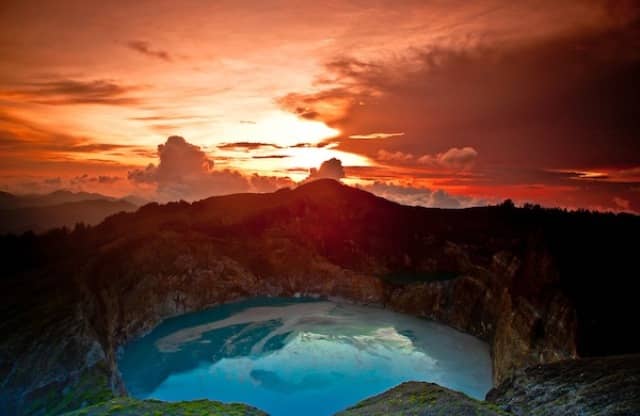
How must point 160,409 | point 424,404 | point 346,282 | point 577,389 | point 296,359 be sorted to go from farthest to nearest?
point 346,282
point 296,359
point 160,409
point 424,404
point 577,389

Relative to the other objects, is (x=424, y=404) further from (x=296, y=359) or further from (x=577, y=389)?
(x=296, y=359)

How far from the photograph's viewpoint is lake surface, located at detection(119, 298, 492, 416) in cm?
5459

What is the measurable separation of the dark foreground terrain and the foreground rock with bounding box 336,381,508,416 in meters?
0.26

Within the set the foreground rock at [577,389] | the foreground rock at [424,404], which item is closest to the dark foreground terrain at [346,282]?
the foreground rock at [577,389]

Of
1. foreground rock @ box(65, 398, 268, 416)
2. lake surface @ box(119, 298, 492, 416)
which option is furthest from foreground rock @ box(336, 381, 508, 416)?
lake surface @ box(119, 298, 492, 416)

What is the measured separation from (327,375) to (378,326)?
2646cm

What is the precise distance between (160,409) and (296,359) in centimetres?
3589

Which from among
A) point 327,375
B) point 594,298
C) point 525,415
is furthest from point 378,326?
point 525,415

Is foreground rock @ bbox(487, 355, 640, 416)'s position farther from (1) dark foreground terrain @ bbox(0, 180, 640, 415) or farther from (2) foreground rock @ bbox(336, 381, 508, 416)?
(2) foreground rock @ bbox(336, 381, 508, 416)

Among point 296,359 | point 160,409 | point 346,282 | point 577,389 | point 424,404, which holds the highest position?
point 577,389

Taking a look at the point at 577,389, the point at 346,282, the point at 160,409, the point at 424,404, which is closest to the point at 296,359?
the point at 160,409

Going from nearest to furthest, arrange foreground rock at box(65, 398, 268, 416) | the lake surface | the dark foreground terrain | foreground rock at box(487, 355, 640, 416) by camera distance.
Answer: foreground rock at box(487, 355, 640, 416), foreground rock at box(65, 398, 268, 416), the dark foreground terrain, the lake surface

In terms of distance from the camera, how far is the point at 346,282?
108812 millimetres

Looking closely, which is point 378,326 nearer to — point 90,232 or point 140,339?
point 140,339
